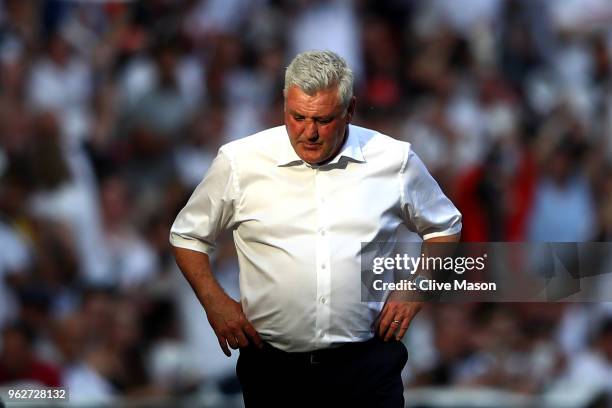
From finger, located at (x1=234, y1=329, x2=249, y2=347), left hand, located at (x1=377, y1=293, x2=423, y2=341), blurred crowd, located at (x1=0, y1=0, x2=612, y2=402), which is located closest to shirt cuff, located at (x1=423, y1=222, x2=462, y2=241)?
left hand, located at (x1=377, y1=293, x2=423, y2=341)

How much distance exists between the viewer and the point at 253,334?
3531 mm

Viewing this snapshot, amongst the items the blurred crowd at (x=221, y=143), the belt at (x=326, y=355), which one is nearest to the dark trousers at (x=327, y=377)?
the belt at (x=326, y=355)

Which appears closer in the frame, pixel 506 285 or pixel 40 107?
pixel 506 285

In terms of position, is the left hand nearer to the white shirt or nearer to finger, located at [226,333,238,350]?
the white shirt

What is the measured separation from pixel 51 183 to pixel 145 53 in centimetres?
95

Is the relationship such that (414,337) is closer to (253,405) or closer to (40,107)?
(40,107)

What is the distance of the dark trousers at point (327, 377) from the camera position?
354cm

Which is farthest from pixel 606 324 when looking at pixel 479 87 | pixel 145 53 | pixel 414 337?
pixel 145 53

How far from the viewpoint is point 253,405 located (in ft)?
11.8

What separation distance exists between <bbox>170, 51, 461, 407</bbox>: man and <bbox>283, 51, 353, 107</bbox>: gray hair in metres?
0.03

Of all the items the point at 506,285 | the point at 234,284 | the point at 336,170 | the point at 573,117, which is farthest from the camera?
the point at 573,117

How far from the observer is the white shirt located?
3.50m

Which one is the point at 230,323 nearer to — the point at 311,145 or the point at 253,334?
the point at 253,334

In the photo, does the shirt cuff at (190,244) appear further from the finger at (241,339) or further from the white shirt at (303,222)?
the finger at (241,339)
